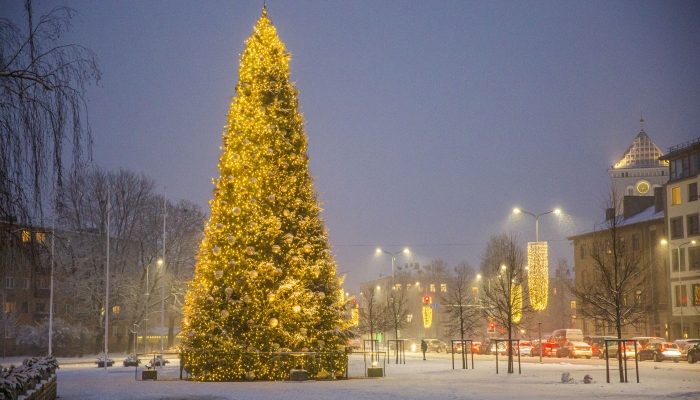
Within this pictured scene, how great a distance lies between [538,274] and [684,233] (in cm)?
3327

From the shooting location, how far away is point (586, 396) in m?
20.4

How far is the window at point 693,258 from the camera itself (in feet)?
233

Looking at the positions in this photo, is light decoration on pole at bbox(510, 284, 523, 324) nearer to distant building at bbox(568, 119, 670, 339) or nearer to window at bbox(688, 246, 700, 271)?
distant building at bbox(568, 119, 670, 339)

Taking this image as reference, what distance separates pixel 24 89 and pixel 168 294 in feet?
182

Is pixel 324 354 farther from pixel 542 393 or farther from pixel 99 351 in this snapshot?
pixel 99 351

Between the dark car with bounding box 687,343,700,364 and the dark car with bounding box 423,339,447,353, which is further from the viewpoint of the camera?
Answer: the dark car with bounding box 423,339,447,353

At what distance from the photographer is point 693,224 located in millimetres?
72938

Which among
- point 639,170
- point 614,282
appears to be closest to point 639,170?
point 639,170

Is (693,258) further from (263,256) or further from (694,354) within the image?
(263,256)

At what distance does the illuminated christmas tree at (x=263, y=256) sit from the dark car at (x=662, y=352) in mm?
30849

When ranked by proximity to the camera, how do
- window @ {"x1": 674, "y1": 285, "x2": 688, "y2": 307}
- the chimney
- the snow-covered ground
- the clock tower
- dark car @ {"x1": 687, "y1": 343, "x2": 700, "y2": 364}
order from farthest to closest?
the clock tower < the chimney < window @ {"x1": 674, "y1": 285, "x2": 688, "y2": 307} < dark car @ {"x1": 687, "y1": 343, "x2": 700, "y2": 364} < the snow-covered ground

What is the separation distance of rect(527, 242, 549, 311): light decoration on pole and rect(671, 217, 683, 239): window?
106 ft

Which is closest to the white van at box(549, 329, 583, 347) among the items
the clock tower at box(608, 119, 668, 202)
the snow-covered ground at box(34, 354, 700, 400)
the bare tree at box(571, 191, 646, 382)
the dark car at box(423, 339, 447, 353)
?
the bare tree at box(571, 191, 646, 382)

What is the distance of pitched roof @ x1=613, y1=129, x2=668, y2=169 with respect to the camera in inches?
4647
